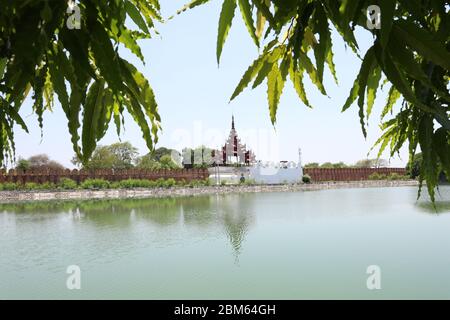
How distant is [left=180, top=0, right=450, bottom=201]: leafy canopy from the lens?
49 centimetres

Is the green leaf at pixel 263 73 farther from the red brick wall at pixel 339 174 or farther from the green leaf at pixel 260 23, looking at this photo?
the red brick wall at pixel 339 174

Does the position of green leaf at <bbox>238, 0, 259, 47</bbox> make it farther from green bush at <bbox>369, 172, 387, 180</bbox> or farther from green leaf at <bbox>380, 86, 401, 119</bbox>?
green bush at <bbox>369, 172, 387, 180</bbox>

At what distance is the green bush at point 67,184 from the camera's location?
82.6 feet

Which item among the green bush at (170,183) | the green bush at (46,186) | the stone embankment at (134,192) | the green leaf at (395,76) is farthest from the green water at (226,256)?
the green bush at (170,183)

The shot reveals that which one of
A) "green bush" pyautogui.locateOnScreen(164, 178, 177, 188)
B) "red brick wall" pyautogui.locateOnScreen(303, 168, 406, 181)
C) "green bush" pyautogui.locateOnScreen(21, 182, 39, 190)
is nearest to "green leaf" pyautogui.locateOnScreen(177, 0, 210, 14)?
"green bush" pyautogui.locateOnScreen(21, 182, 39, 190)

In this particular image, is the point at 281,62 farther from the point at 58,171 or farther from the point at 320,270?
the point at 58,171

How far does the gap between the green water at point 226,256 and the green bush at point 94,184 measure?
38.7 feet

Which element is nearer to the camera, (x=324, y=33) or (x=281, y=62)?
(x=324, y=33)

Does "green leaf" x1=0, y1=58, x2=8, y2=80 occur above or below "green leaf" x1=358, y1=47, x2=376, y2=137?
above

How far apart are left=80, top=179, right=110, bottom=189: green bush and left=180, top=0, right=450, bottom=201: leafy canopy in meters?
26.2

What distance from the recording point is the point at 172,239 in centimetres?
Result: 998

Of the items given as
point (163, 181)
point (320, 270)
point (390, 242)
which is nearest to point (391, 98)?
point (320, 270)
